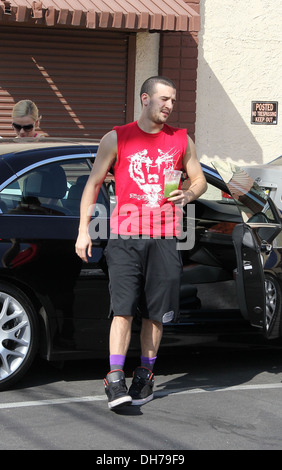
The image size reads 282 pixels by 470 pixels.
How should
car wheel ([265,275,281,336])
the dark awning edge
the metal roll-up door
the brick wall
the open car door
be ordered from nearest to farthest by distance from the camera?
1. the open car door
2. car wheel ([265,275,281,336])
3. the dark awning edge
4. the metal roll-up door
5. the brick wall

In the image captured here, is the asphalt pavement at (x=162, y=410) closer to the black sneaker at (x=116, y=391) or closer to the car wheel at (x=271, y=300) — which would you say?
the black sneaker at (x=116, y=391)

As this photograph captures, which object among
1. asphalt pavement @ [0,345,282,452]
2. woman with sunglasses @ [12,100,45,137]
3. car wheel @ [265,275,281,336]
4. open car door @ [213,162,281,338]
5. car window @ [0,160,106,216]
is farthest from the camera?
woman with sunglasses @ [12,100,45,137]

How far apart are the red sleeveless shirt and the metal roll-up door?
736 cm

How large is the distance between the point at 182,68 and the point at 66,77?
168 cm

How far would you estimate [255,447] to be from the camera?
177 inches

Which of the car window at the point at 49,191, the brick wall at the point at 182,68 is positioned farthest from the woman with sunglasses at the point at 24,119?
the brick wall at the point at 182,68

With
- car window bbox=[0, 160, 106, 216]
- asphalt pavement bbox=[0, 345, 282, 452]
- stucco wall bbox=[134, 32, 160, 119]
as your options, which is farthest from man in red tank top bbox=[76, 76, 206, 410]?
stucco wall bbox=[134, 32, 160, 119]

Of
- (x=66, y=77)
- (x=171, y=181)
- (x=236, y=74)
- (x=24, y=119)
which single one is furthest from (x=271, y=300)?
(x=236, y=74)

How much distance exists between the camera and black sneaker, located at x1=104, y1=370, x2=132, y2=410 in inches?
199

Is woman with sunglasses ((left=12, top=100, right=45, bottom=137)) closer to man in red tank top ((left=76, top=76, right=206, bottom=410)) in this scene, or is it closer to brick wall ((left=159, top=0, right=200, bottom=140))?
man in red tank top ((left=76, top=76, right=206, bottom=410))

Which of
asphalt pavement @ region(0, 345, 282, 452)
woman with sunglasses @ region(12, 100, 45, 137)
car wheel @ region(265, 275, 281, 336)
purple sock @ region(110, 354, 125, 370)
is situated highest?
woman with sunglasses @ region(12, 100, 45, 137)

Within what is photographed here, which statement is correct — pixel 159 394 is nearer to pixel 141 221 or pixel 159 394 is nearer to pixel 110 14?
pixel 141 221

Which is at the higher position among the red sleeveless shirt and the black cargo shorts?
the red sleeveless shirt

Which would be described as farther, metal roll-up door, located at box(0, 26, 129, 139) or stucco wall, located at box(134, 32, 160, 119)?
stucco wall, located at box(134, 32, 160, 119)
